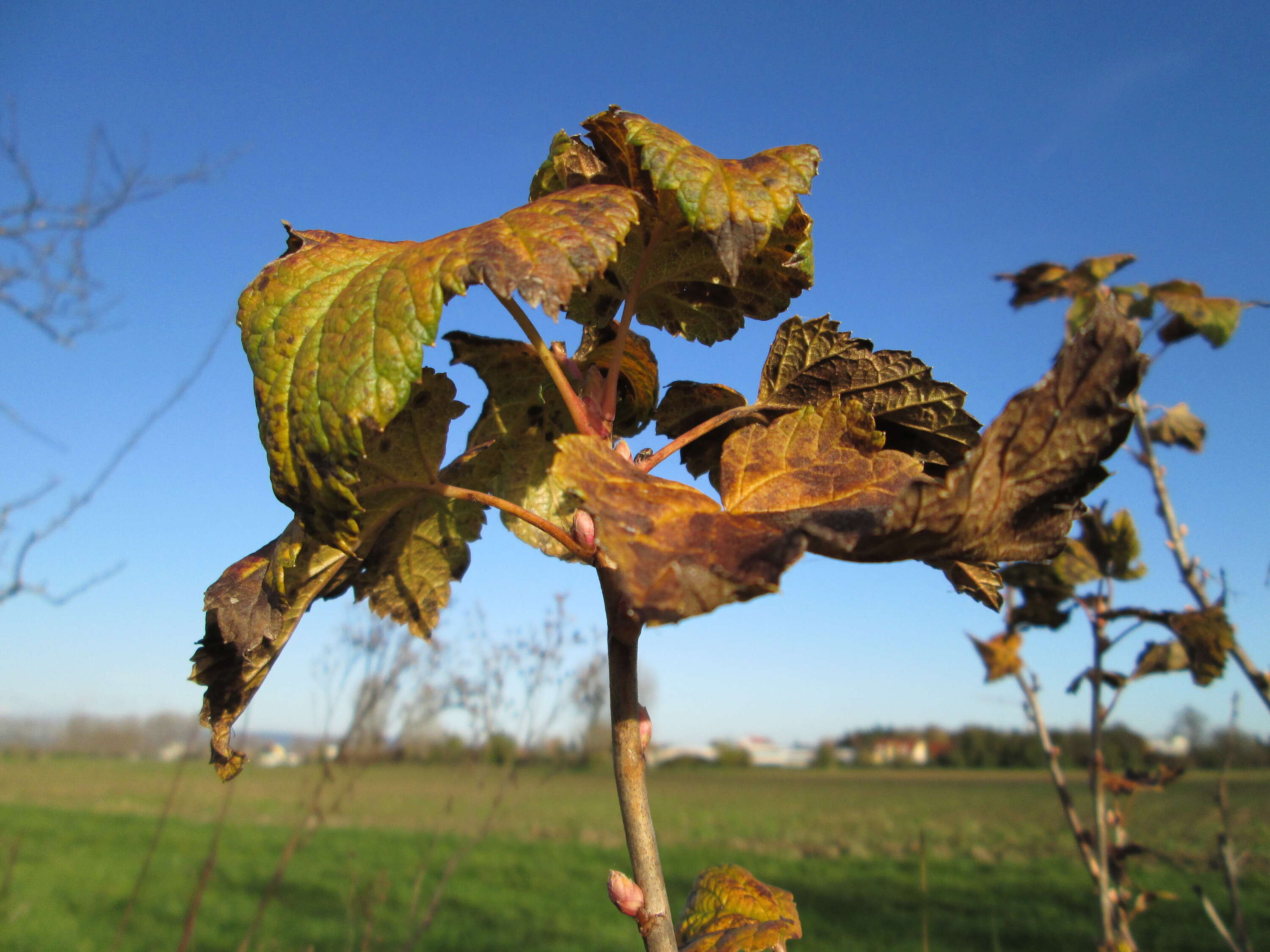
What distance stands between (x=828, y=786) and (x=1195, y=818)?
17.5m

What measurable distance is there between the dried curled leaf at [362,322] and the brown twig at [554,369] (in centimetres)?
9

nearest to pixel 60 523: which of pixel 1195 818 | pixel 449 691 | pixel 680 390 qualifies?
pixel 680 390

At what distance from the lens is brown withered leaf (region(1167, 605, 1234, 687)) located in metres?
2.23

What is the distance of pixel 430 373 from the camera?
80 centimetres

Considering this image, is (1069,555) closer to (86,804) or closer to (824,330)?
(824,330)

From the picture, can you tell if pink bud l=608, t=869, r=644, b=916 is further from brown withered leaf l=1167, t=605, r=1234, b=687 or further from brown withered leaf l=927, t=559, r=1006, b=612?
brown withered leaf l=1167, t=605, r=1234, b=687

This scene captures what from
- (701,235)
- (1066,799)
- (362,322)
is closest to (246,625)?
(362,322)

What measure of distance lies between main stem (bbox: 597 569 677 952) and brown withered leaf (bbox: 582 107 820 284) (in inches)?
11.3

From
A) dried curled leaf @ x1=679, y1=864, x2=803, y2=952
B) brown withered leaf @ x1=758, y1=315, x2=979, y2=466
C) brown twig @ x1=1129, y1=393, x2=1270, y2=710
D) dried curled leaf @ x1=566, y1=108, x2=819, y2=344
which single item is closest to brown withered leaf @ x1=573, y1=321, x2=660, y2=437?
dried curled leaf @ x1=566, y1=108, x2=819, y2=344

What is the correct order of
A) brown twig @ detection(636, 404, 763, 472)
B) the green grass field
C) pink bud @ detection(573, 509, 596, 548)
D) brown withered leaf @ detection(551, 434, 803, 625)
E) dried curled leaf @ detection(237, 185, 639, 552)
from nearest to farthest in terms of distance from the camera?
brown withered leaf @ detection(551, 434, 803, 625), dried curled leaf @ detection(237, 185, 639, 552), pink bud @ detection(573, 509, 596, 548), brown twig @ detection(636, 404, 763, 472), the green grass field

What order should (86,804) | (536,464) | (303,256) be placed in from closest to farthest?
(303,256) → (536,464) → (86,804)

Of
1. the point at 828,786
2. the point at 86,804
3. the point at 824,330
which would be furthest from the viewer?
the point at 828,786

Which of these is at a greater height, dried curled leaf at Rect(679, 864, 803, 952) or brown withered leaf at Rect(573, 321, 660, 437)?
brown withered leaf at Rect(573, 321, 660, 437)

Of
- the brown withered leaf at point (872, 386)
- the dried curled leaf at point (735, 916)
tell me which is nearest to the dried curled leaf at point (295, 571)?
the brown withered leaf at point (872, 386)
